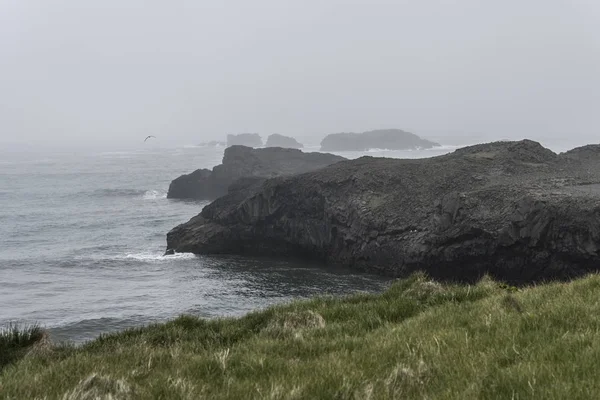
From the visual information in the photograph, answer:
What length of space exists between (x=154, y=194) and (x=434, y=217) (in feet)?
296

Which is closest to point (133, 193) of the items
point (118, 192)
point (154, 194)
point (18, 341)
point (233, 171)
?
point (118, 192)

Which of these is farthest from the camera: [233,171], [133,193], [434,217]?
[233,171]

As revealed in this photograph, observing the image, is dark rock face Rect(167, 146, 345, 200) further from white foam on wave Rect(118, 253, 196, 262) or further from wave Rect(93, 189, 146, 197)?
white foam on wave Rect(118, 253, 196, 262)

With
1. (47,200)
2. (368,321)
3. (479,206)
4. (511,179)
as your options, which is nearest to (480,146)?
→ (511,179)

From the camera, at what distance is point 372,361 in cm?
586

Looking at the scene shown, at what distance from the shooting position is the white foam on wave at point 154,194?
4772 inches

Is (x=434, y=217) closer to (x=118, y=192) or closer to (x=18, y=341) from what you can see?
(x=18, y=341)

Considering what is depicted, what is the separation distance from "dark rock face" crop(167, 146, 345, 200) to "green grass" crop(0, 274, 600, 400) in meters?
108

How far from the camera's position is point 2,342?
9.10 m

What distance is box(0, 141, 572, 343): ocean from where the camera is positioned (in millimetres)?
41250

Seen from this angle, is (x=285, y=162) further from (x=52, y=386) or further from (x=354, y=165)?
(x=52, y=386)

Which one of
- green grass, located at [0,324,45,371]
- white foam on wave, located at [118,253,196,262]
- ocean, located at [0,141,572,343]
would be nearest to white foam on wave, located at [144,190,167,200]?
ocean, located at [0,141,572,343]

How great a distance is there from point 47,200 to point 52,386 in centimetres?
12011

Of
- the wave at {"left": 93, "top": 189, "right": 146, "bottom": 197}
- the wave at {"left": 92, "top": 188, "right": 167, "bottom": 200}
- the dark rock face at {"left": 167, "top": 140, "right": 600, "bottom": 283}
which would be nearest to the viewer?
the dark rock face at {"left": 167, "top": 140, "right": 600, "bottom": 283}
